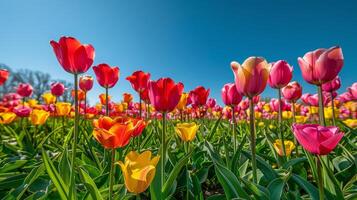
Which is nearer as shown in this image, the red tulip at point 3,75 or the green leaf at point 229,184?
the green leaf at point 229,184

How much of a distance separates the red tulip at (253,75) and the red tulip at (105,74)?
5.20ft

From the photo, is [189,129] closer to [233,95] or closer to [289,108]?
[233,95]

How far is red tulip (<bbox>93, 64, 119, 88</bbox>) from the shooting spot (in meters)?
2.74

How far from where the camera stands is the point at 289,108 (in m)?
5.53

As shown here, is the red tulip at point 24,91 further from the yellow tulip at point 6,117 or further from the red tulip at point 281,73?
the red tulip at point 281,73

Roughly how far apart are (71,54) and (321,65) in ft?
5.14

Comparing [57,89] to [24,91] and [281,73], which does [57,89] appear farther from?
[281,73]

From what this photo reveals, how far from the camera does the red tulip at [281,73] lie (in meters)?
2.19

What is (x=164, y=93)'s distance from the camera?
67.6 inches

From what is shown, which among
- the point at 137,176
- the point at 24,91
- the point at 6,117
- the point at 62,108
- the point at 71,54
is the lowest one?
the point at 137,176

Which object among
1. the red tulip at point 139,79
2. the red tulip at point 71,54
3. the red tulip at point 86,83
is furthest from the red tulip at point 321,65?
the red tulip at point 86,83

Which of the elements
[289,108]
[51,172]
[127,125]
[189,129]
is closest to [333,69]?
[189,129]

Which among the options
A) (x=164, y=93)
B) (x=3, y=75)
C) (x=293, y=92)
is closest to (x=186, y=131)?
(x=164, y=93)

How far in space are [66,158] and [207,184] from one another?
1.27 metres
